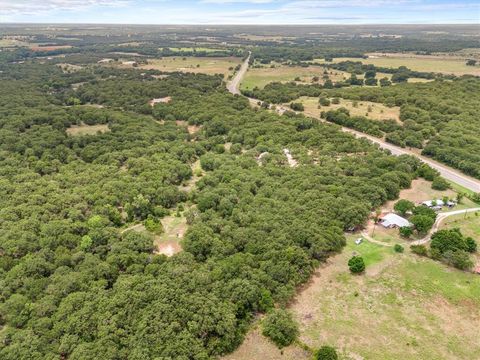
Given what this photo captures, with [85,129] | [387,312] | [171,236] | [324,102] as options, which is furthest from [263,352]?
[324,102]

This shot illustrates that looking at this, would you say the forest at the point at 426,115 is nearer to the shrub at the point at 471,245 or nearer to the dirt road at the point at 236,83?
the dirt road at the point at 236,83

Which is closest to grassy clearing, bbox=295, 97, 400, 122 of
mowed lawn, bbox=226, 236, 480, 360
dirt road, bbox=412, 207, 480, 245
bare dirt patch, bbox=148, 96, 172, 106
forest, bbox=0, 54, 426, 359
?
forest, bbox=0, 54, 426, 359

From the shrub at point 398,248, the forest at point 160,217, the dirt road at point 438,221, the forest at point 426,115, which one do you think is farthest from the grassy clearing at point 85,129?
the dirt road at point 438,221

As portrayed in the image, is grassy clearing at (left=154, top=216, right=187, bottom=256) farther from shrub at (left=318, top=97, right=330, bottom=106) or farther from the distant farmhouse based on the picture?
shrub at (left=318, top=97, right=330, bottom=106)

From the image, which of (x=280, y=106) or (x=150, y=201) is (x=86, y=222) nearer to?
(x=150, y=201)

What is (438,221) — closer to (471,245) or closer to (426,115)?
(471,245)

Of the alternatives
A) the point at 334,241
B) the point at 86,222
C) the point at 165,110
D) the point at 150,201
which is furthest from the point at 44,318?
the point at 165,110

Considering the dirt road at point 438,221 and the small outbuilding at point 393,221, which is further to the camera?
the small outbuilding at point 393,221
